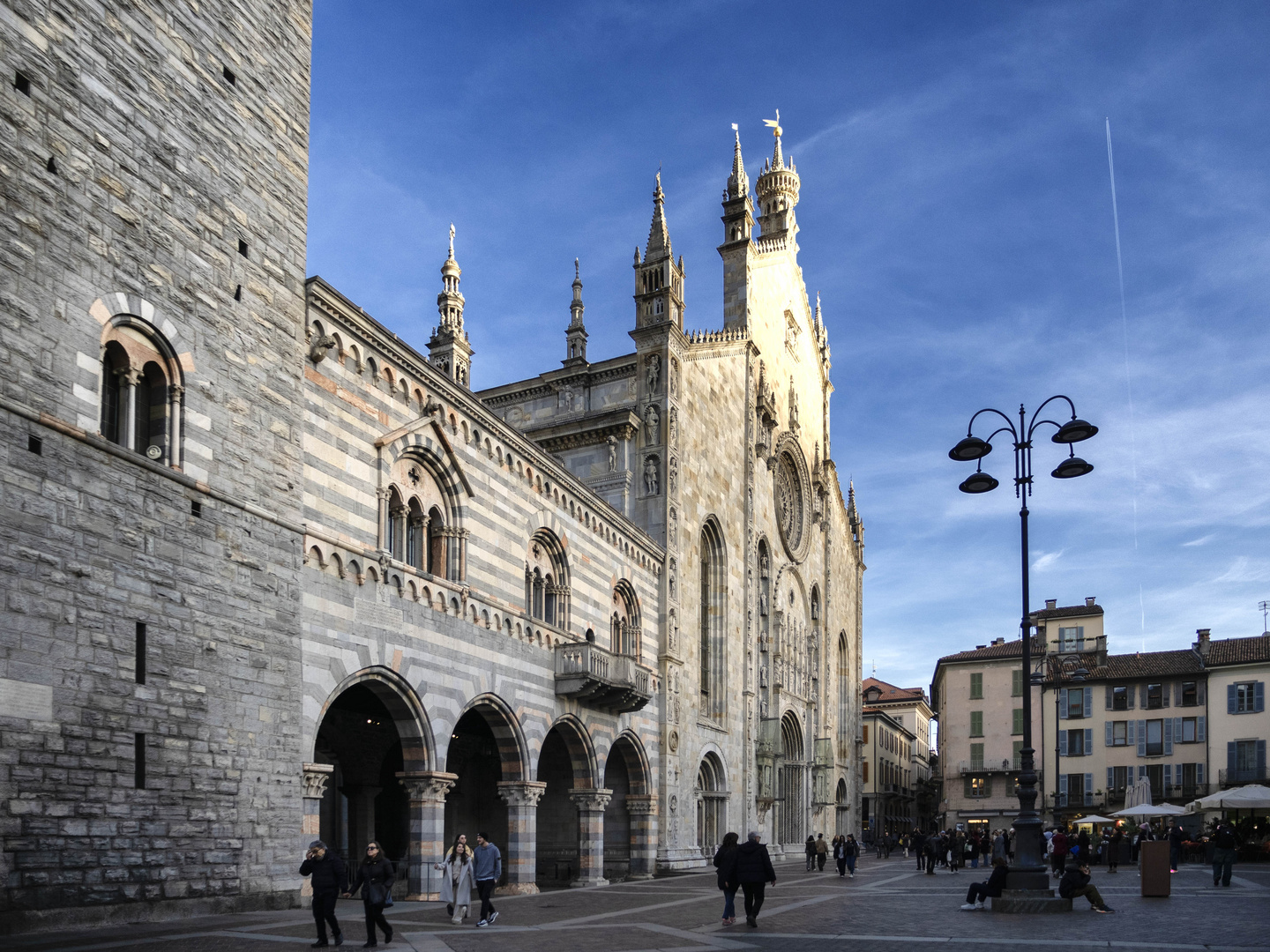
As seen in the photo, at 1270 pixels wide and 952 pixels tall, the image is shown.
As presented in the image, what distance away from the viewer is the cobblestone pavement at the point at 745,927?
14352 millimetres

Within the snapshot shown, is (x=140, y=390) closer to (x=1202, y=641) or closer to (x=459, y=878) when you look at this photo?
(x=459, y=878)

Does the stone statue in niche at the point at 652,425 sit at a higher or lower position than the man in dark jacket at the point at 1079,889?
higher

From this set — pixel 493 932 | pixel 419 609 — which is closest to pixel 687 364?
pixel 419 609

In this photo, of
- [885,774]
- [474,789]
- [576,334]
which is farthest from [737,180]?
[885,774]

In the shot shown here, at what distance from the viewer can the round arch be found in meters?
21.6

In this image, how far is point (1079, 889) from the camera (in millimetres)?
20156

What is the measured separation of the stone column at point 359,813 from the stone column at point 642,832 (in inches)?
375

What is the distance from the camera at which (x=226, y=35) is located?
1933 centimetres

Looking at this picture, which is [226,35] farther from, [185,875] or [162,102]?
[185,875]

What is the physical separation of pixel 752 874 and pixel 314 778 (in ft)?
24.2

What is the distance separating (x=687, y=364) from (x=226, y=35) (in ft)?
75.7

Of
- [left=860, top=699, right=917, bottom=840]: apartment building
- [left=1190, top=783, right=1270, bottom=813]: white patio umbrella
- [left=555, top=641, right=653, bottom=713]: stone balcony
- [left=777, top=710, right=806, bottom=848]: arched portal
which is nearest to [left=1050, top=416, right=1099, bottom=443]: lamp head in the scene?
[left=555, top=641, right=653, bottom=713]: stone balcony

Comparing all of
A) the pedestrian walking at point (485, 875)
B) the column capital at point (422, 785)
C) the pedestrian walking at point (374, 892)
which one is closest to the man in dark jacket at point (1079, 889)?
the pedestrian walking at point (485, 875)

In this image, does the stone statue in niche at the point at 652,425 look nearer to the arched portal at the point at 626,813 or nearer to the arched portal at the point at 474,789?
the arched portal at the point at 626,813
